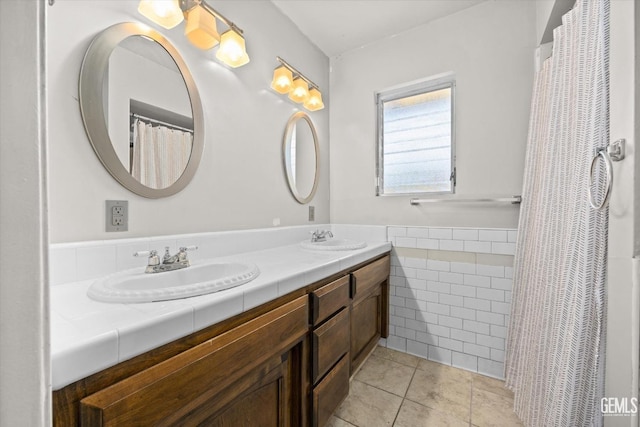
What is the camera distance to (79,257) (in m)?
0.86

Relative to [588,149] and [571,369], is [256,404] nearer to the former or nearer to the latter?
[571,369]

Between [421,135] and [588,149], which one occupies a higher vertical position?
[421,135]

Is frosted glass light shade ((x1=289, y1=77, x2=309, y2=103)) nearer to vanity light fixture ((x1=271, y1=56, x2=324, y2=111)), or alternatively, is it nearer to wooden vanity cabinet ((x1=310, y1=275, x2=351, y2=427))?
vanity light fixture ((x1=271, y1=56, x2=324, y2=111))

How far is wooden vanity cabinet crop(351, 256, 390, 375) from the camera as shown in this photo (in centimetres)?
145

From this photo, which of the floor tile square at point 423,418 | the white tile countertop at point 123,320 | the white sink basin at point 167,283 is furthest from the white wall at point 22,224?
the floor tile square at point 423,418

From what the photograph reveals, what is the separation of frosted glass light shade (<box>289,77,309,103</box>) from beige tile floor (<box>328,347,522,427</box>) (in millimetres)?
1951

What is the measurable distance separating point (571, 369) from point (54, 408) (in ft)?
4.62

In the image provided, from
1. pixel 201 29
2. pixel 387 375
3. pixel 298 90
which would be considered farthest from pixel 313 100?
pixel 387 375

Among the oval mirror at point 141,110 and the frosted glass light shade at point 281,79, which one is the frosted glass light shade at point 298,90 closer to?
the frosted glass light shade at point 281,79

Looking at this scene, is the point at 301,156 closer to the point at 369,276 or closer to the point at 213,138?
the point at 213,138

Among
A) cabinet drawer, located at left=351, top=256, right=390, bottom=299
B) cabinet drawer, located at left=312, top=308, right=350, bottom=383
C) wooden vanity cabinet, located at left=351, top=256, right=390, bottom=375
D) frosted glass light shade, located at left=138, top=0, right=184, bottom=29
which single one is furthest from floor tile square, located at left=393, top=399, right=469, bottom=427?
frosted glass light shade, located at left=138, top=0, right=184, bottom=29

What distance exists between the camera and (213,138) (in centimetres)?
132

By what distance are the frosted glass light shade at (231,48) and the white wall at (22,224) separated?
3.94 feet

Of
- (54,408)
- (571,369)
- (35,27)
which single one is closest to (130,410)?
(54,408)
